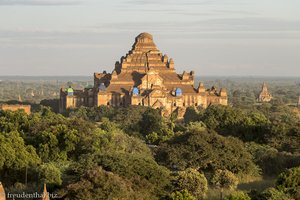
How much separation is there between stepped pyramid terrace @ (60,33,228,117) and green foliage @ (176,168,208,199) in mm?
41948

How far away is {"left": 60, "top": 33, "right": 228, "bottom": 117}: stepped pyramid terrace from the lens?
77.6 metres

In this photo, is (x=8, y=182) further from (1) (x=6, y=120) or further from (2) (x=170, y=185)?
(1) (x=6, y=120)

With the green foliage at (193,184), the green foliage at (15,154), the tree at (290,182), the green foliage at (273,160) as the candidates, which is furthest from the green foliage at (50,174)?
the green foliage at (273,160)

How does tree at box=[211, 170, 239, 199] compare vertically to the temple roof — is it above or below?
below

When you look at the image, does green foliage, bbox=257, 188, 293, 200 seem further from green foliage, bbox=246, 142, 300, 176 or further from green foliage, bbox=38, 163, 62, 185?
green foliage, bbox=246, 142, 300, 176

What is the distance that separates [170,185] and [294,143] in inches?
665

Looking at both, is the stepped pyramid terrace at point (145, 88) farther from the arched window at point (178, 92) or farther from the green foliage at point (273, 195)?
the green foliage at point (273, 195)

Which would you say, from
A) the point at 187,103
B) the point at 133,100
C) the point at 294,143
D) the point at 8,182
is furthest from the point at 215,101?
the point at 8,182

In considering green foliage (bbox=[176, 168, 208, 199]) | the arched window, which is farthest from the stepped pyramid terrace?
green foliage (bbox=[176, 168, 208, 199])

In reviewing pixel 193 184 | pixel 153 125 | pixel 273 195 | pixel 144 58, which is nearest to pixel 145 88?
pixel 144 58

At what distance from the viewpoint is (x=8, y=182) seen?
3469 centimetres

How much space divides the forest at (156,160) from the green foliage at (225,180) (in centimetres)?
4

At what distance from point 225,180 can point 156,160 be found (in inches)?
227

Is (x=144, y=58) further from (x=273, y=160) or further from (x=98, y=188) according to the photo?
(x=98, y=188)
